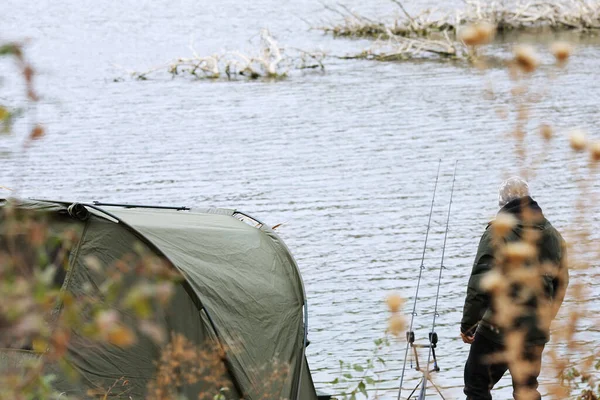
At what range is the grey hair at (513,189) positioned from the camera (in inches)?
216

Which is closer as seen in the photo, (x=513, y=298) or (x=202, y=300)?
(x=513, y=298)

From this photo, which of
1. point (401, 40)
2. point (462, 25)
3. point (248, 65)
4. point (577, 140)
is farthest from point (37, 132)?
point (401, 40)

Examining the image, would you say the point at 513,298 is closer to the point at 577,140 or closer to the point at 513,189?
the point at 513,189

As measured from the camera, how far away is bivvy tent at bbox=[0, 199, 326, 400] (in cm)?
547

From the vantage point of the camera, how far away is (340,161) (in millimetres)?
17500

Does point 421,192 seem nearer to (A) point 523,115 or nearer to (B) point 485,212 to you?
(B) point 485,212

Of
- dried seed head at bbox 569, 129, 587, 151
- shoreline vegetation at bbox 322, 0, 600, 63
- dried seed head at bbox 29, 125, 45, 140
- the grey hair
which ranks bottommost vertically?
shoreline vegetation at bbox 322, 0, 600, 63

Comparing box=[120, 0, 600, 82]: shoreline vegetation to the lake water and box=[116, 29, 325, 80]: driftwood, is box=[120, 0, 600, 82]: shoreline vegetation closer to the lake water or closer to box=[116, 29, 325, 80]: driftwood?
box=[116, 29, 325, 80]: driftwood

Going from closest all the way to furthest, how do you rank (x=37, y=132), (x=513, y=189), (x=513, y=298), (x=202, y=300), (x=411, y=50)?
(x=37, y=132) < (x=513, y=298) < (x=513, y=189) < (x=202, y=300) < (x=411, y=50)

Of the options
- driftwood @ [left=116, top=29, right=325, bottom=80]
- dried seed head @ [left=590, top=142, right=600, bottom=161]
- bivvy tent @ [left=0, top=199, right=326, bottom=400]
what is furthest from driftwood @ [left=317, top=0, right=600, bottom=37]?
dried seed head @ [left=590, top=142, right=600, bottom=161]

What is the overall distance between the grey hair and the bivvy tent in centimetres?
165

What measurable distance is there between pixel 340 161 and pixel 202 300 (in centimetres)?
1195

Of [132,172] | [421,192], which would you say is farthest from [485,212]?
[132,172]

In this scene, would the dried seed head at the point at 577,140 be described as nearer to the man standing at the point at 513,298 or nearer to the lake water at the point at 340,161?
the lake water at the point at 340,161
